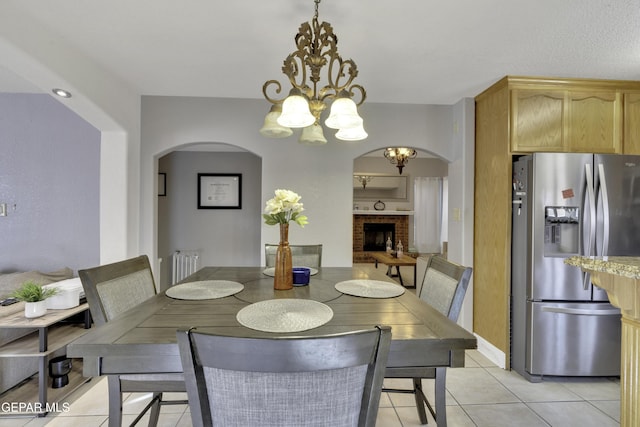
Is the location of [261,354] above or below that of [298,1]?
below

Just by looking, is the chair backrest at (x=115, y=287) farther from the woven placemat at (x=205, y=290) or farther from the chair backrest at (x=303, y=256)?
the chair backrest at (x=303, y=256)

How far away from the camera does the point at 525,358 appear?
2326 mm

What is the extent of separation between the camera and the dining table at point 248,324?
3.23ft

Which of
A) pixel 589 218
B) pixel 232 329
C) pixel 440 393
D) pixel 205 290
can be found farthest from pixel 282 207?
pixel 589 218

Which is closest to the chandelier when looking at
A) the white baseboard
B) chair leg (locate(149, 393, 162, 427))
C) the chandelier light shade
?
the chandelier light shade

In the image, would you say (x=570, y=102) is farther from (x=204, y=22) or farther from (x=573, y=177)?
(x=204, y=22)

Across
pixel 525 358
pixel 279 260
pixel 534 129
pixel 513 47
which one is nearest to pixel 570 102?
pixel 534 129

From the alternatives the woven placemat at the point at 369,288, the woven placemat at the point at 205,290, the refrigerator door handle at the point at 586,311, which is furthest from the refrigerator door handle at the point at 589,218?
the woven placemat at the point at 205,290

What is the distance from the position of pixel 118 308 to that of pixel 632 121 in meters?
3.83

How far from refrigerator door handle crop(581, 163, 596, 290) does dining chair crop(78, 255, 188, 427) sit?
2.67m

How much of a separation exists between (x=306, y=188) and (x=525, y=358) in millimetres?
2273

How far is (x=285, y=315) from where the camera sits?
3.95 feet

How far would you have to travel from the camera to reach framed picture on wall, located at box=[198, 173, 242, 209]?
4453mm

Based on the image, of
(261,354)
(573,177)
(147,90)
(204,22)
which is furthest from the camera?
(147,90)
